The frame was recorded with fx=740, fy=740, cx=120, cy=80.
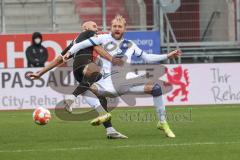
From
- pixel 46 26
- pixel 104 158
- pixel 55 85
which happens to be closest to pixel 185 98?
pixel 55 85

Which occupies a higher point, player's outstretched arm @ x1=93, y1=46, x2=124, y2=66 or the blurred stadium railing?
the blurred stadium railing

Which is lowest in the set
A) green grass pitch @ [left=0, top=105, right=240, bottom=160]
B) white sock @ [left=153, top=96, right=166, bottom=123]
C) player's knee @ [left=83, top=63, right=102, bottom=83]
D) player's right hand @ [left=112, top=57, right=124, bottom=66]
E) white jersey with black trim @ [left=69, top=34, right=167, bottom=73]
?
green grass pitch @ [left=0, top=105, right=240, bottom=160]

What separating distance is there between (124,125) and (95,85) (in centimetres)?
304

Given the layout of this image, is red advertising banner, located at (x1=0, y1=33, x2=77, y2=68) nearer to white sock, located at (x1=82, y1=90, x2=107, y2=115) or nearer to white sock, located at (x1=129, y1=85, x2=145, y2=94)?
white sock, located at (x1=82, y1=90, x2=107, y2=115)

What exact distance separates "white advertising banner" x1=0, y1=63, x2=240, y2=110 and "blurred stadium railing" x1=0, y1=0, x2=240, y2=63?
12.2ft

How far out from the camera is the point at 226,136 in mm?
12266

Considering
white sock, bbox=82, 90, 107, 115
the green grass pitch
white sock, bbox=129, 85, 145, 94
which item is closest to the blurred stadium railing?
the green grass pitch

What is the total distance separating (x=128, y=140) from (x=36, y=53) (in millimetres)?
12959

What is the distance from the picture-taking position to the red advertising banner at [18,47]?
25.6 m

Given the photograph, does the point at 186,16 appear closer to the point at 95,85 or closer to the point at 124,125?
the point at 124,125

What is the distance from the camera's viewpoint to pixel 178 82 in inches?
903

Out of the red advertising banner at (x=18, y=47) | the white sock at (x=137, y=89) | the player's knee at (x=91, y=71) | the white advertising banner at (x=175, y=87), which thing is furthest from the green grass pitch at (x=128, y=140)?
the red advertising banner at (x=18, y=47)

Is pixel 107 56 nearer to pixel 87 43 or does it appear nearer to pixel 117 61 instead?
pixel 117 61

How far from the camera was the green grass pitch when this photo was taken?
990 cm
